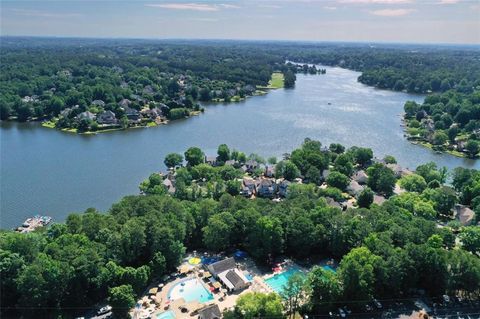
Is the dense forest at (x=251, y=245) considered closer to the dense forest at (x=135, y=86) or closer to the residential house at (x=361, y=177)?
the residential house at (x=361, y=177)

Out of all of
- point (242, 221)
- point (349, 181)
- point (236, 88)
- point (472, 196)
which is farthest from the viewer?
point (236, 88)

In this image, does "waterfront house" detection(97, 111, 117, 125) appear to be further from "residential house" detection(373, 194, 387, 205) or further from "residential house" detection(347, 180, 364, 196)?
"residential house" detection(373, 194, 387, 205)

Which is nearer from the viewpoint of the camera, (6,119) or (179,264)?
(179,264)

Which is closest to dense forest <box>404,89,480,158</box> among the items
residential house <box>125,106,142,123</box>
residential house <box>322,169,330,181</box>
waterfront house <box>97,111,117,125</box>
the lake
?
the lake

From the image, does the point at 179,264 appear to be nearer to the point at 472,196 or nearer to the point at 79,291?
the point at 79,291

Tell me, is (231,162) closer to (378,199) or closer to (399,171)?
(378,199)

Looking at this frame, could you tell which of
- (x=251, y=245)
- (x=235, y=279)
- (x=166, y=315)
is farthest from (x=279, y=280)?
(x=166, y=315)

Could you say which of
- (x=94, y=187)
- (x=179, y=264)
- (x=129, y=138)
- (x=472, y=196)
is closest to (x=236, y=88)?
(x=129, y=138)
